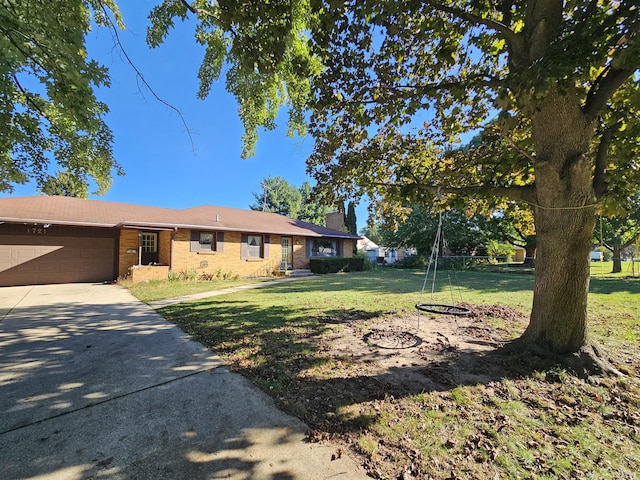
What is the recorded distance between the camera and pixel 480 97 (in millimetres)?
5160

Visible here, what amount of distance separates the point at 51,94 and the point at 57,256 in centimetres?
1171

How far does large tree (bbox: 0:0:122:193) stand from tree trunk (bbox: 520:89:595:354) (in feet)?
21.6

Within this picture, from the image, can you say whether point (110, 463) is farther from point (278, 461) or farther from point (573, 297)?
point (573, 297)

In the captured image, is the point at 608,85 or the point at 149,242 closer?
the point at 608,85

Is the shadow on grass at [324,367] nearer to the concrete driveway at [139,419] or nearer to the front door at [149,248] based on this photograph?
the concrete driveway at [139,419]

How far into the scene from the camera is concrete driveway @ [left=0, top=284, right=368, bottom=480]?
2.07 m

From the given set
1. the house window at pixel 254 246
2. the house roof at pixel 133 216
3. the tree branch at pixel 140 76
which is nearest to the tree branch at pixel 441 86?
the tree branch at pixel 140 76

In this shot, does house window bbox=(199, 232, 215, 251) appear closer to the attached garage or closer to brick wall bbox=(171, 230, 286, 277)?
brick wall bbox=(171, 230, 286, 277)

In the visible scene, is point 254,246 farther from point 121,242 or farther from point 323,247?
point 121,242

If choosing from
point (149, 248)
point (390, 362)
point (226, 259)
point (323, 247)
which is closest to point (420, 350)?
point (390, 362)

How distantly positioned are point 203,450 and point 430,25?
602 cm

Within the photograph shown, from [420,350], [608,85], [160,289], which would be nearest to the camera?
[608,85]

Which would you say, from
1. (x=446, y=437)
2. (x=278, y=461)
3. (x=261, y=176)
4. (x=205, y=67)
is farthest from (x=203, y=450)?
(x=261, y=176)

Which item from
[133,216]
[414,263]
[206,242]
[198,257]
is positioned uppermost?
[133,216]
